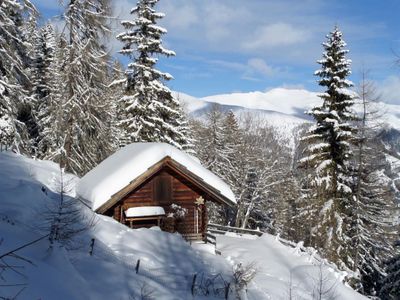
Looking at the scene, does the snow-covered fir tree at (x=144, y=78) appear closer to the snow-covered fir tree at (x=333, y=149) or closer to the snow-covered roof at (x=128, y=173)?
the snow-covered roof at (x=128, y=173)

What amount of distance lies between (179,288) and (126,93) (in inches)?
795

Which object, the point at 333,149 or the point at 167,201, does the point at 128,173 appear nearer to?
the point at 167,201

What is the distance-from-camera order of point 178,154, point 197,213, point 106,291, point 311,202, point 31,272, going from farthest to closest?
point 311,202 → point 197,213 → point 178,154 → point 106,291 → point 31,272

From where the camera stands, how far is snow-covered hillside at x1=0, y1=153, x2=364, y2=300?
6254 millimetres

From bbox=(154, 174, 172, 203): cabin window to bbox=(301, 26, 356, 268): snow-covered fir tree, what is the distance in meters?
8.23

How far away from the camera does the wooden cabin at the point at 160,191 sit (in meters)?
18.7

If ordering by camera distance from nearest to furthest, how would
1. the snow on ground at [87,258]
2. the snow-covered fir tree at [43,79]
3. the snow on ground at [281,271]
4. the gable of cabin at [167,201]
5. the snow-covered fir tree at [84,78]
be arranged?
the snow on ground at [87,258] → the snow on ground at [281,271] → the gable of cabin at [167,201] → the snow-covered fir tree at [84,78] → the snow-covered fir tree at [43,79]

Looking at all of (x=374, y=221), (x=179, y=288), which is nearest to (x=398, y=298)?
(x=374, y=221)

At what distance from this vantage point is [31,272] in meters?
6.14

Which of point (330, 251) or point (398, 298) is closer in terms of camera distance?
Answer: point (398, 298)

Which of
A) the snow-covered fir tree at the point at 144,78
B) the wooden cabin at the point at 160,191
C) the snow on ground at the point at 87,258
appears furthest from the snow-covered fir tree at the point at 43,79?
the snow on ground at the point at 87,258

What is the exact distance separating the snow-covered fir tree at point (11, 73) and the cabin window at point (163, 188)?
22.5ft

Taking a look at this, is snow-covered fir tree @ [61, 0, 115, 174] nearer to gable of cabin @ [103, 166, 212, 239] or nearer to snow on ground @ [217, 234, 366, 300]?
gable of cabin @ [103, 166, 212, 239]

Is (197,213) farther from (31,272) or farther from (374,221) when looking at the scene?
(31,272)
